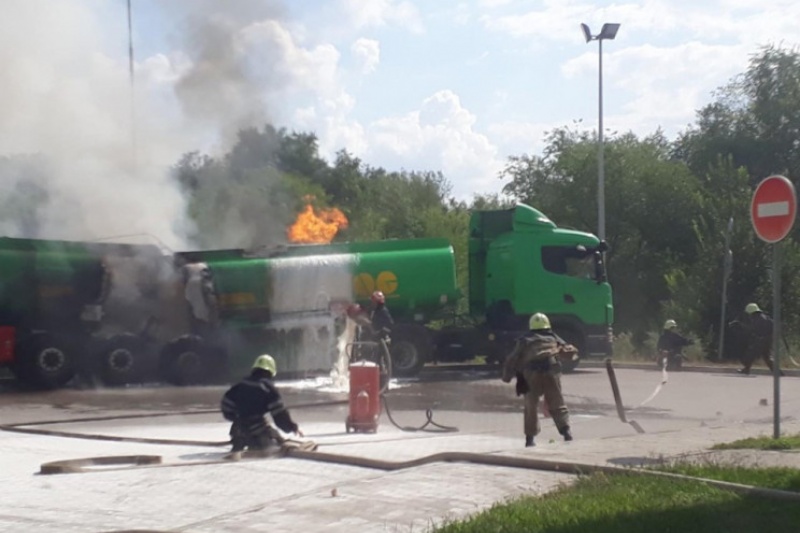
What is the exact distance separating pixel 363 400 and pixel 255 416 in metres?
2.51

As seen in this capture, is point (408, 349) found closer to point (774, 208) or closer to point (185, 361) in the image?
point (185, 361)

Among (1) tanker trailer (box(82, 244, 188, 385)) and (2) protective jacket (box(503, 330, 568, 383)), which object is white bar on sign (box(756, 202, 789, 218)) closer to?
(2) protective jacket (box(503, 330, 568, 383))

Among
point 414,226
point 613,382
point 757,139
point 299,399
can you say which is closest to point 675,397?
point 613,382

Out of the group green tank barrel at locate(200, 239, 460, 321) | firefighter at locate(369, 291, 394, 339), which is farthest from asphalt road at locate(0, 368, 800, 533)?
green tank barrel at locate(200, 239, 460, 321)

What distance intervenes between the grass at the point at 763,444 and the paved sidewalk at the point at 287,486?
29 cm

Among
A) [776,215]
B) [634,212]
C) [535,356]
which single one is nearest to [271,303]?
[535,356]

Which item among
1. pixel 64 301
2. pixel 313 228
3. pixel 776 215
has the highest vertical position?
pixel 313 228

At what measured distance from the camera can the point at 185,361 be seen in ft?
72.9

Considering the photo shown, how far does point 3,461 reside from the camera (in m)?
11.8

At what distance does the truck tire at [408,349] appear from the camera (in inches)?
967

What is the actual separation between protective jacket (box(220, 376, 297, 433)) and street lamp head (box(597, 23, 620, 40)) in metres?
25.1

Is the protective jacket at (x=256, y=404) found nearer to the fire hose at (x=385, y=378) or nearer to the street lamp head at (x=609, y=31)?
the fire hose at (x=385, y=378)

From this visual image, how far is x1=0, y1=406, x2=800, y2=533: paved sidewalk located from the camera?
27.1ft

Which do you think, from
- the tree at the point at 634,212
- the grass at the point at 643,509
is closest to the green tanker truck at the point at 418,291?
the grass at the point at 643,509
